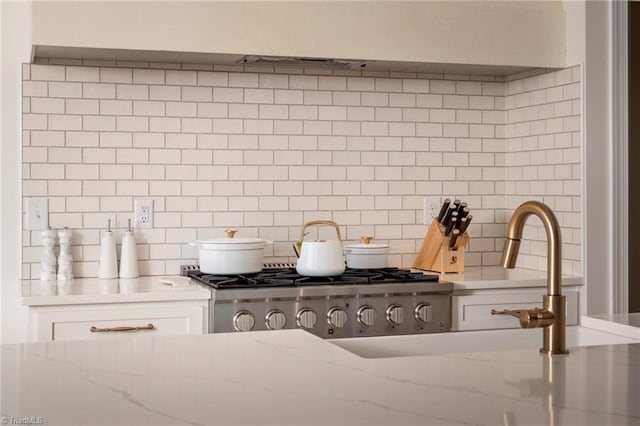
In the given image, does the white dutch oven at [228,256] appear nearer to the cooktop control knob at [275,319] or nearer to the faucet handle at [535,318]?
the cooktop control knob at [275,319]

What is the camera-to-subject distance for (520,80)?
4.53 metres

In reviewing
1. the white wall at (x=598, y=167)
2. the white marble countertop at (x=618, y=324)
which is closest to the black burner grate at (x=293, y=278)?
the white wall at (x=598, y=167)

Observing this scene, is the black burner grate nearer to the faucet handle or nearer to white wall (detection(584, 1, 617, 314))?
white wall (detection(584, 1, 617, 314))

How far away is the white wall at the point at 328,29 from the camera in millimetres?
3555

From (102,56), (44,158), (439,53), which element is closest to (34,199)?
(44,158)

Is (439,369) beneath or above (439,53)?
beneath

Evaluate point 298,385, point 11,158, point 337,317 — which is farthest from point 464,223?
point 298,385

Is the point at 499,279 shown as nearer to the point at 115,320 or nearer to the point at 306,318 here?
the point at 306,318

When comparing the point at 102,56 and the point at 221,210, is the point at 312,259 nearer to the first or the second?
the point at 221,210

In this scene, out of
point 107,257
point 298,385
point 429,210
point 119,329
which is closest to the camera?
point 298,385

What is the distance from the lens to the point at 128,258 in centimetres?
396

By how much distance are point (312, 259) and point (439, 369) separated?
6.35 feet

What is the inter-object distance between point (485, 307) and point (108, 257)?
1.66 metres

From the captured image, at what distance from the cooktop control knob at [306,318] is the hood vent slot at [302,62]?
42.8 inches
